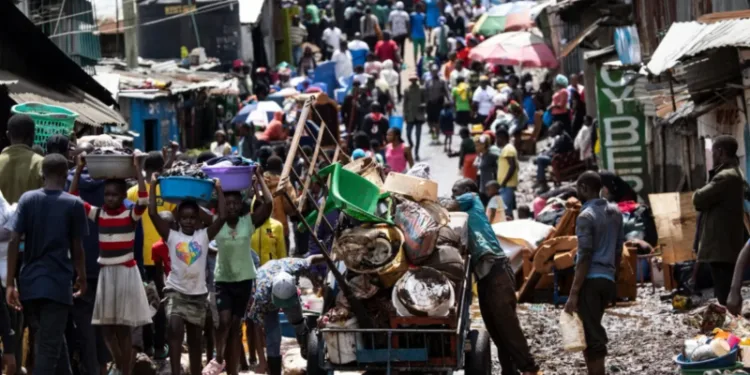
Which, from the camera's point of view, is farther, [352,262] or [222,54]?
[222,54]

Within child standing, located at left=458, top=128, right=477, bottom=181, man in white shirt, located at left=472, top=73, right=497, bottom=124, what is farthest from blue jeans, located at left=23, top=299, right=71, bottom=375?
man in white shirt, located at left=472, top=73, right=497, bottom=124

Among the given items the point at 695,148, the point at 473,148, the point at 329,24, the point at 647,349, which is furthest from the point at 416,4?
the point at 647,349

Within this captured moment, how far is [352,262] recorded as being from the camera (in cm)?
1043

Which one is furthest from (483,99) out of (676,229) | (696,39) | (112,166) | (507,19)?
(112,166)

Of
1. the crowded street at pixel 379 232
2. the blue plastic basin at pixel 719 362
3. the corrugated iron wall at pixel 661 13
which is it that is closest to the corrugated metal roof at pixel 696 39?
the crowded street at pixel 379 232

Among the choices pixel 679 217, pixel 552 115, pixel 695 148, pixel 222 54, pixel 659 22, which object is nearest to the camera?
pixel 679 217

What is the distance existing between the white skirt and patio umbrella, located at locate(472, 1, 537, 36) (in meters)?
26.7

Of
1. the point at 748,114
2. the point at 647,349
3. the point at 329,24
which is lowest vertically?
the point at 647,349

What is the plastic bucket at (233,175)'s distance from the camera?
11.1 metres

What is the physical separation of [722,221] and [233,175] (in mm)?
4796

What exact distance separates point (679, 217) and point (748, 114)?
1650 mm

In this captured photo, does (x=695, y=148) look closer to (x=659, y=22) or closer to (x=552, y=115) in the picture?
(x=659, y=22)

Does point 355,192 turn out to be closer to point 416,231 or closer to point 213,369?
point 416,231

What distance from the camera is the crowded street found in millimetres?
10289
